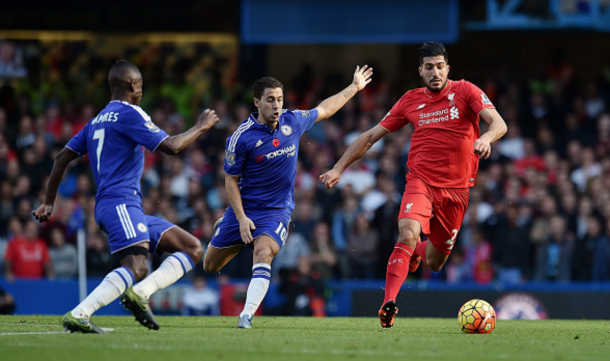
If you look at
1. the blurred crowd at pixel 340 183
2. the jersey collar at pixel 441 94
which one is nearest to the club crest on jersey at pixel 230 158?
the jersey collar at pixel 441 94

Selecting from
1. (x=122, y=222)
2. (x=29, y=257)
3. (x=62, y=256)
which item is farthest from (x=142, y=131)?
(x=29, y=257)

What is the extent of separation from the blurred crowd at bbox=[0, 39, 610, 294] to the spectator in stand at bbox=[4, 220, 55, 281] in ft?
0.08

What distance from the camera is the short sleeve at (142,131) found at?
7.62 m

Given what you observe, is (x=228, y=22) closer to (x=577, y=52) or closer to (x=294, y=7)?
(x=294, y=7)

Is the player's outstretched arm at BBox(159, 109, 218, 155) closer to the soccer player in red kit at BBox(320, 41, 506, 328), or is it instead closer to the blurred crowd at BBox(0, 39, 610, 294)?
the soccer player in red kit at BBox(320, 41, 506, 328)

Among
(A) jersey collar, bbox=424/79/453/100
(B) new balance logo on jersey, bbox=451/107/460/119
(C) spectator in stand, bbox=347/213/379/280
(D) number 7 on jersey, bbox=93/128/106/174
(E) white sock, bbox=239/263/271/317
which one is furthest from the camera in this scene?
(C) spectator in stand, bbox=347/213/379/280

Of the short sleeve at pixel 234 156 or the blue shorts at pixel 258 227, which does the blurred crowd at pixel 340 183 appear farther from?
the short sleeve at pixel 234 156

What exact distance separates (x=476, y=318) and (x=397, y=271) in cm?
85

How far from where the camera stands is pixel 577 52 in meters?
20.7

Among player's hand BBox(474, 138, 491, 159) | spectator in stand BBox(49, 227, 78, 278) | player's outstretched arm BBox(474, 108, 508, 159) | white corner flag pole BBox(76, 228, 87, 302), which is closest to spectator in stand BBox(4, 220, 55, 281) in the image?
spectator in stand BBox(49, 227, 78, 278)

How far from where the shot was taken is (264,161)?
907cm

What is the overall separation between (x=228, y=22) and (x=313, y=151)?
5.86 meters

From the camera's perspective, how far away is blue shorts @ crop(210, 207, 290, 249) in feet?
29.6

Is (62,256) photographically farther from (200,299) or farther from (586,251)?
(586,251)
